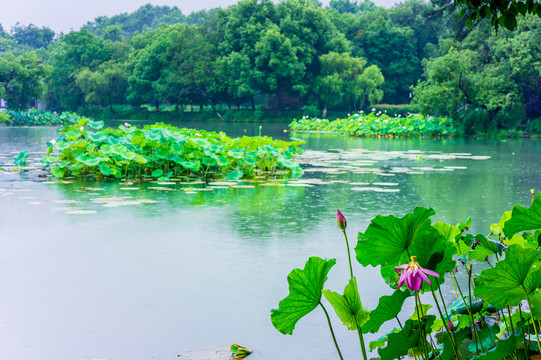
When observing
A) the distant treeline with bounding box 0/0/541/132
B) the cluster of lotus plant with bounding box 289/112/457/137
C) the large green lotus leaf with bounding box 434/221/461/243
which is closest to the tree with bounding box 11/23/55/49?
the distant treeline with bounding box 0/0/541/132

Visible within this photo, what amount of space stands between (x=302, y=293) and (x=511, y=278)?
0.53m

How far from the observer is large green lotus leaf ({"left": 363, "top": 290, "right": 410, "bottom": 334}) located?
1.95 m

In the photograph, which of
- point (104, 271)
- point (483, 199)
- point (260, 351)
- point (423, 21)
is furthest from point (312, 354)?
point (423, 21)

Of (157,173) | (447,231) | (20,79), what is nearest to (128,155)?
(157,173)

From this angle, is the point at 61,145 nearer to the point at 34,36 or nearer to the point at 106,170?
the point at 106,170

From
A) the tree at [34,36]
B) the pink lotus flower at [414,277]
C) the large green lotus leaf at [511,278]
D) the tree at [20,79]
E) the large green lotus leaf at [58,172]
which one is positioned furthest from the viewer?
the tree at [34,36]

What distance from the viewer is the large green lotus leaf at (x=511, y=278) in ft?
5.59

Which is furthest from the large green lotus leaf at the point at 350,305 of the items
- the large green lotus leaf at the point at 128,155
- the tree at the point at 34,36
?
the tree at the point at 34,36

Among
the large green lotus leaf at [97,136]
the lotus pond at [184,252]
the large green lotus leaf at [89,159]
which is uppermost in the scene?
the large green lotus leaf at [97,136]

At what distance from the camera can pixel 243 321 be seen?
340cm

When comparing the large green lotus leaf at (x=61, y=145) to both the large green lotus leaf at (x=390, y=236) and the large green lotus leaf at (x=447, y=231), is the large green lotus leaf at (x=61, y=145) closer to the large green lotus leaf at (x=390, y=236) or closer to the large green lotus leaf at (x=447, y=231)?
the large green lotus leaf at (x=447, y=231)

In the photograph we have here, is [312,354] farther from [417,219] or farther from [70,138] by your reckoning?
[70,138]

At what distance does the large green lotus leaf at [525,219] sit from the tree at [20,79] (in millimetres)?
42112

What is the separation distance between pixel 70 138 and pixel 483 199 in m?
5.68
